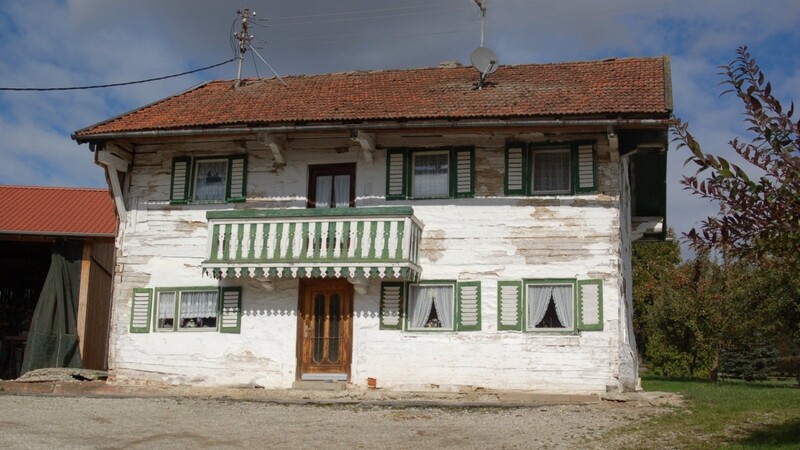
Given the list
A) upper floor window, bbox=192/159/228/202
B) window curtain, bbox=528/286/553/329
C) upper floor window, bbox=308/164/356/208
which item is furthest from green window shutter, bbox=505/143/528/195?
upper floor window, bbox=192/159/228/202

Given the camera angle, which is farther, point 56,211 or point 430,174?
point 56,211

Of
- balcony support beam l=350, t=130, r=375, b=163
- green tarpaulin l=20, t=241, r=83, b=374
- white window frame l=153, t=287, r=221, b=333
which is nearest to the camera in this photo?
balcony support beam l=350, t=130, r=375, b=163

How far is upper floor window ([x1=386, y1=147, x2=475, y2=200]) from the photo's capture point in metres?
17.5

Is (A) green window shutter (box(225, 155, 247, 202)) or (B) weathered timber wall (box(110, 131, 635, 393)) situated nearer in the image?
(B) weathered timber wall (box(110, 131, 635, 393))

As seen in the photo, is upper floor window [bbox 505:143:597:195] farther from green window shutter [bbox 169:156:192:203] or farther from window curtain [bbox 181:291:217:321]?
green window shutter [bbox 169:156:192:203]

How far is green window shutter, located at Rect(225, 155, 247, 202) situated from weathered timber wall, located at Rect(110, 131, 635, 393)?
16 centimetres

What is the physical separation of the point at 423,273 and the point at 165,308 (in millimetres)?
5320

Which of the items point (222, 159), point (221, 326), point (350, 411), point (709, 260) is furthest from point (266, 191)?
point (709, 260)

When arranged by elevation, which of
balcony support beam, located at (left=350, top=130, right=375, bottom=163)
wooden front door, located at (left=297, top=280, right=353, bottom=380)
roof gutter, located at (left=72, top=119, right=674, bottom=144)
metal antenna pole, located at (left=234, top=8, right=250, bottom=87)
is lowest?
wooden front door, located at (left=297, top=280, right=353, bottom=380)

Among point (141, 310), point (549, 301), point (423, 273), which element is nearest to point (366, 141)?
point (423, 273)

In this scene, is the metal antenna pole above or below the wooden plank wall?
above

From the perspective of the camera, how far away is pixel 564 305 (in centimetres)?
1664

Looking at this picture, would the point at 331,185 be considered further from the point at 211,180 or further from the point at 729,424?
the point at 729,424

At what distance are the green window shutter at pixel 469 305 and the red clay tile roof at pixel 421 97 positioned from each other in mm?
3082
